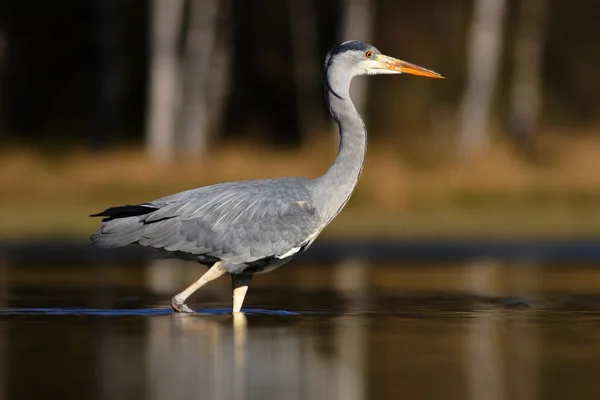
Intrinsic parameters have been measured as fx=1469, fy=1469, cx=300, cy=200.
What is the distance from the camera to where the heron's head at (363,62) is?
12164mm

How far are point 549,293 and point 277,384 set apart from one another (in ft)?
18.0

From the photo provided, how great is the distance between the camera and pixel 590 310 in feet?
36.6

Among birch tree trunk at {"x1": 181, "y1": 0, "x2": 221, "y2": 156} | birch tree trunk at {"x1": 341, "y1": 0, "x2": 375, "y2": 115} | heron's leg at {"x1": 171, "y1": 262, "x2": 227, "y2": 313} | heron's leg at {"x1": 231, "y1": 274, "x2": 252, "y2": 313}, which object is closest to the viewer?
heron's leg at {"x1": 171, "y1": 262, "x2": 227, "y2": 313}

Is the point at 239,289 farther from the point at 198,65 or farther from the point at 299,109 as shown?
the point at 299,109

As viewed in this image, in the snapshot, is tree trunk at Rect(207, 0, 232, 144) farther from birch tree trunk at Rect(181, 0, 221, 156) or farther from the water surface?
the water surface

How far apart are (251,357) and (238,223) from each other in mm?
2795

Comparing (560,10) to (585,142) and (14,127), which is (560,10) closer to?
Result: (585,142)

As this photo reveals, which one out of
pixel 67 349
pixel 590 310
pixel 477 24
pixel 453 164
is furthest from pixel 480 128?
pixel 67 349

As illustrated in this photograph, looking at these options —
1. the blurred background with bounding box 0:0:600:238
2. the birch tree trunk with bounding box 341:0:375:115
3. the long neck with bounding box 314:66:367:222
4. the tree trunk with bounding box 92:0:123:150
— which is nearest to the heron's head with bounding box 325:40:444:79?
the long neck with bounding box 314:66:367:222

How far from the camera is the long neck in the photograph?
37.7 feet

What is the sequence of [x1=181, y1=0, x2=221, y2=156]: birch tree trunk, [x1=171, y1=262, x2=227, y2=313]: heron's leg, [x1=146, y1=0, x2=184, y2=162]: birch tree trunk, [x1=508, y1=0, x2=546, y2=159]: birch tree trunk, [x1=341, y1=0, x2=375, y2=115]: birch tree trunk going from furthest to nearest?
[x1=181, y1=0, x2=221, y2=156]: birch tree trunk
[x1=341, y1=0, x2=375, y2=115]: birch tree trunk
[x1=508, y1=0, x2=546, y2=159]: birch tree trunk
[x1=146, y1=0, x2=184, y2=162]: birch tree trunk
[x1=171, y1=262, x2=227, y2=313]: heron's leg

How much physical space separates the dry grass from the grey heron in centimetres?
960

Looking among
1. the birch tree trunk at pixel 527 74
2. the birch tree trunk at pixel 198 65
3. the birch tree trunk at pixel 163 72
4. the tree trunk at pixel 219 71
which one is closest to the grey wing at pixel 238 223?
the birch tree trunk at pixel 527 74

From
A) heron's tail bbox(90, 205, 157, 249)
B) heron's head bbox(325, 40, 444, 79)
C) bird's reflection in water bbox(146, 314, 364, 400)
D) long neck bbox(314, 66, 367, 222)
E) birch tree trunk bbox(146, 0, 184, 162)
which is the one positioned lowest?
bird's reflection in water bbox(146, 314, 364, 400)
